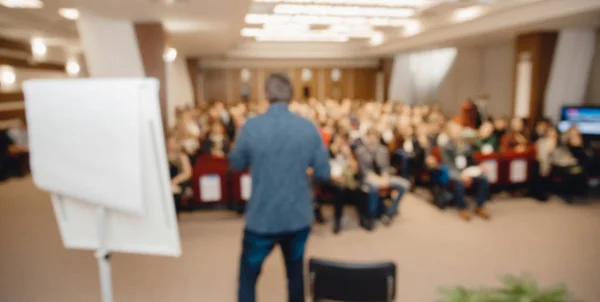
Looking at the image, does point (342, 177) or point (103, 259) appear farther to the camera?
point (342, 177)

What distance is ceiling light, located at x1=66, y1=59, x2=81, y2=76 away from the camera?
1413cm

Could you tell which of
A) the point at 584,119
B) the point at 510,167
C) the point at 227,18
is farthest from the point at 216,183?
the point at 584,119

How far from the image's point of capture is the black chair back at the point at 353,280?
2314 millimetres

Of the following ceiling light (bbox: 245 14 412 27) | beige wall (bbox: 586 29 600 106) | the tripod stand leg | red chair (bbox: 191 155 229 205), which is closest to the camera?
the tripod stand leg

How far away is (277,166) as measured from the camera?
→ 102 inches

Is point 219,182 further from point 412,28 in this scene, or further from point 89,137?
point 412,28

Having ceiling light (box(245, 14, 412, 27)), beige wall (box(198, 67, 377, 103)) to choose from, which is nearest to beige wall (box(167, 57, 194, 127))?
beige wall (box(198, 67, 377, 103))

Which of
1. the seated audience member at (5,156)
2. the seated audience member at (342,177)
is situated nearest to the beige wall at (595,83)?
the seated audience member at (342,177)

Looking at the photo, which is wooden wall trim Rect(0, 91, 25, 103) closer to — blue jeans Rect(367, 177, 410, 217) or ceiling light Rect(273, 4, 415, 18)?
ceiling light Rect(273, 4, 415, 18)

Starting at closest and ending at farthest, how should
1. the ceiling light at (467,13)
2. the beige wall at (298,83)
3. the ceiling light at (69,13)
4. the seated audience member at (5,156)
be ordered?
1. the ceiling light at (69,13)
2. the ceiling light at (467,13)
3. the seated audience member at (5,156)
4. the beige wall at (298,83)

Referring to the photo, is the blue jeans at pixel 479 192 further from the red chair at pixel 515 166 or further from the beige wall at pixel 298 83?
the beige wall at pixel 298 83

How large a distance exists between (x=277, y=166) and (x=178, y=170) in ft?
14.0

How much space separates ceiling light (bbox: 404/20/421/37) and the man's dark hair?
363 inches

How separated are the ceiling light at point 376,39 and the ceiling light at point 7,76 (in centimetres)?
1017
